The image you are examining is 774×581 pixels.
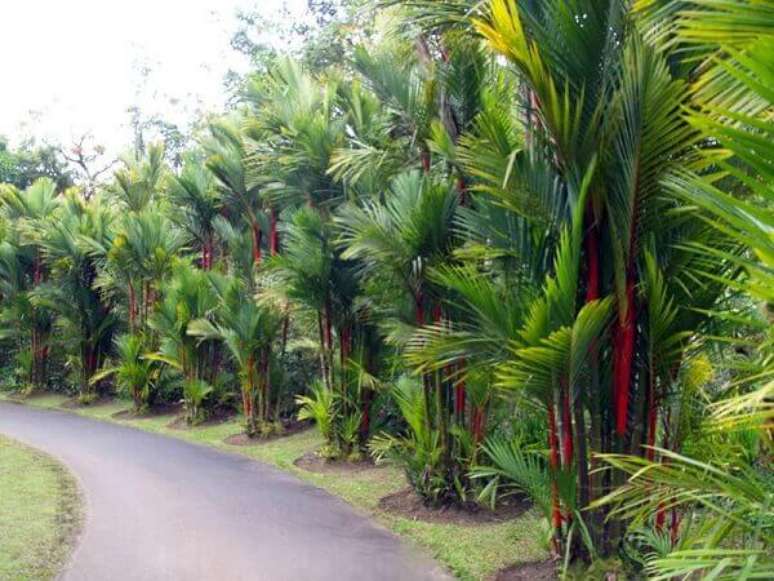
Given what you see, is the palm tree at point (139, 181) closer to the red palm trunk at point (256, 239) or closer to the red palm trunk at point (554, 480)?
the red palm trunk at point (256, 239)

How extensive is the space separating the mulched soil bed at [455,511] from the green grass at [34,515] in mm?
2781

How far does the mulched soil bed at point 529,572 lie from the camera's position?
5.01m

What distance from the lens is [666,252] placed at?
4297mm

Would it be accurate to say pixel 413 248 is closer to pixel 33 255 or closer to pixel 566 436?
pixel 566 436

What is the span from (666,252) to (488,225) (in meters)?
1.13

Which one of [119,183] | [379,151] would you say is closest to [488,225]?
[379,151]

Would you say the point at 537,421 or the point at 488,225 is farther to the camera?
the point at 537,421

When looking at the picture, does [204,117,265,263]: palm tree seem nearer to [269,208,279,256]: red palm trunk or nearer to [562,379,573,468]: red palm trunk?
[269,208,279,256]: red palm trunk

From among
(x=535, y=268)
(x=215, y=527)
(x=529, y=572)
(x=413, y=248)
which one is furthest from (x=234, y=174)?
(x=529, y=572)

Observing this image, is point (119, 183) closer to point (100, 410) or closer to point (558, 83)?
point (100, 410)

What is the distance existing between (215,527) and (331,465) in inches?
111

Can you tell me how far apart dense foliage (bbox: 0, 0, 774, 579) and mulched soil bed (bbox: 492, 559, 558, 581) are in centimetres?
31

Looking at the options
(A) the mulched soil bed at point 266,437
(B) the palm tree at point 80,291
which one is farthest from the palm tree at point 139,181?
(A) the mulched soil bed at point 266,437

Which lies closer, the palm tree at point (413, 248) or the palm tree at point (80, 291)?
the palm tree at point (413, 248)
